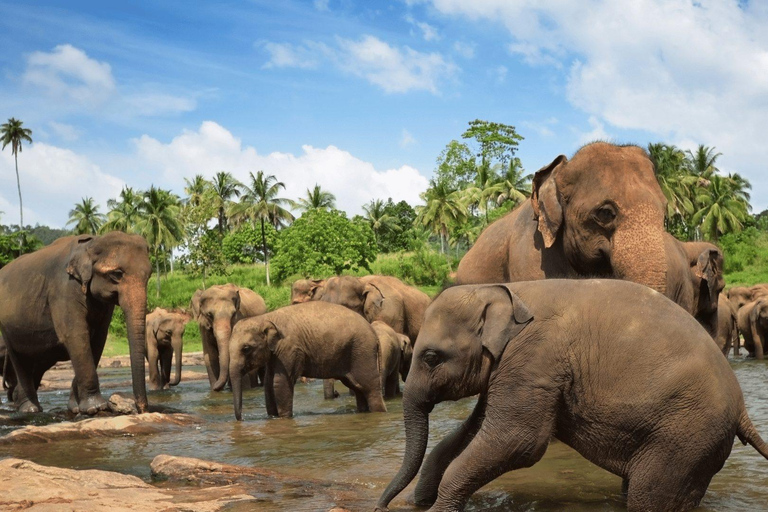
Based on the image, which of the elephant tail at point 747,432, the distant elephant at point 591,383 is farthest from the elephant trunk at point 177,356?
the elephant tail at point 747,432

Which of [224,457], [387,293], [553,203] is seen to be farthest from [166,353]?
[553,203]

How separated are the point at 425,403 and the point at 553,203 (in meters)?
2.04

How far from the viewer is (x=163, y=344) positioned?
68.5 ft

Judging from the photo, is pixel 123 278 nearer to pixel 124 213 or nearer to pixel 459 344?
pixel 459 344

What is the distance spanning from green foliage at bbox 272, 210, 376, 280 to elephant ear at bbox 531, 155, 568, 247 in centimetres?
4063

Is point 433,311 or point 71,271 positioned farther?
point 71,271

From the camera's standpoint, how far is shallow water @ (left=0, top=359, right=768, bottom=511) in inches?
242

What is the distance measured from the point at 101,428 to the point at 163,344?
10.6m

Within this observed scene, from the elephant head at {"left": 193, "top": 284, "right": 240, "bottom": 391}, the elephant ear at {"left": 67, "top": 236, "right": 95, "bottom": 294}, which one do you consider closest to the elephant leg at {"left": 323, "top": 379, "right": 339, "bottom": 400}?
the elephant head at {"left": 193, "top": 284, "right": 240, "bottom": 391}

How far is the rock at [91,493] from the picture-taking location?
19.2ft

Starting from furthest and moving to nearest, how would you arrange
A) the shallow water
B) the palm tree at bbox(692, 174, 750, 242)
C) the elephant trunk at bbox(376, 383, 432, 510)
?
the palm tree at bbox(692, 174, 750, 242) → the shallow water → the elephant trunk at bbox(376, 383, 432, 510)

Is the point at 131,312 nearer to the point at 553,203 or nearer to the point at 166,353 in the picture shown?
the point at 553,203

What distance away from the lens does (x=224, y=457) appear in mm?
8773

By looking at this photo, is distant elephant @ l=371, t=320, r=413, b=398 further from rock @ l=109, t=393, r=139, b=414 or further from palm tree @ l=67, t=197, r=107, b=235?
palm tree @ l=67, t=197, r=107, b=235
